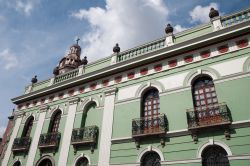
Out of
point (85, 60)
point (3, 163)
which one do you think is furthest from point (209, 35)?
point (3, 163)

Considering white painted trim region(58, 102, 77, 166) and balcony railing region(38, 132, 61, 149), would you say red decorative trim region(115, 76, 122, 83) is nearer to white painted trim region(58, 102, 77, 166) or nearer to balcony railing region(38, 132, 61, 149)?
white painted trim region(58, 102, 77, 166)

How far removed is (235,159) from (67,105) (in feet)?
35.5

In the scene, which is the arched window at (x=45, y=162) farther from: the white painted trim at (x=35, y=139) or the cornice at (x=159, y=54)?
the cornice at (x=159, y=54)

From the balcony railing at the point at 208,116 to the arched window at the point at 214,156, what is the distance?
0.99 m

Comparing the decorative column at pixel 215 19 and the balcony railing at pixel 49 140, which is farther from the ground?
the decorative column at pixel 215 19

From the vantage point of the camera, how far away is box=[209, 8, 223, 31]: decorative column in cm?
1142

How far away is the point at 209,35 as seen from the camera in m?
11.2

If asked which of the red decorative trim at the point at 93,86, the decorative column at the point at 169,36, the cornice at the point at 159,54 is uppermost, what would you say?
the decorative column at the point at 169,36

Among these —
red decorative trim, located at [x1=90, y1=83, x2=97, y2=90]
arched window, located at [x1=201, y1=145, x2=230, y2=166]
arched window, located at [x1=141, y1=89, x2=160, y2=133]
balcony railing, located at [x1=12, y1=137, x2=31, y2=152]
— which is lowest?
arched window, located at [x1=201, y1=145, x2=230, y2=166]

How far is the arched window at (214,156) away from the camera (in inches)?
353

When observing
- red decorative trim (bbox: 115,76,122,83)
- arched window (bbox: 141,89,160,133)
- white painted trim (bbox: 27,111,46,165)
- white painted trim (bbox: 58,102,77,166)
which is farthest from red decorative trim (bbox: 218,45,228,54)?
white painted trim (bbox: 27,111,46,165)

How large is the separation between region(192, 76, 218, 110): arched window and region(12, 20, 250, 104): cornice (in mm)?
1844

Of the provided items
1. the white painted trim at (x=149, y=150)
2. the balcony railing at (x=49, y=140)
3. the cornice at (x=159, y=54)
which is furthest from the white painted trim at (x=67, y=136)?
the white painted trim at (x=149, y=150)

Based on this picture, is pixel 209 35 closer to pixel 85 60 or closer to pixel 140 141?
pixel 140 141
